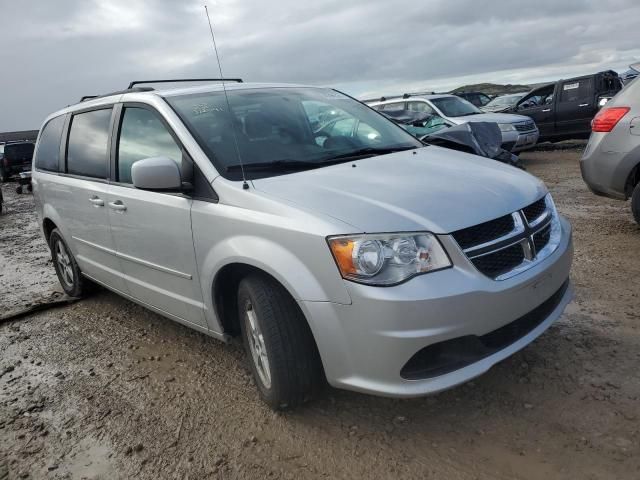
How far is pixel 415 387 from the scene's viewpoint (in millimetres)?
2342

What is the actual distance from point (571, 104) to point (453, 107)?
10.1 feet

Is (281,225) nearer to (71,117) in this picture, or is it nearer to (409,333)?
(409,333)

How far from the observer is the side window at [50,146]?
15.7 ft

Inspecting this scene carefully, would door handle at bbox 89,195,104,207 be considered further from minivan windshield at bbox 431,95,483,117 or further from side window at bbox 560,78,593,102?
side window at bbox 560,78,593,102

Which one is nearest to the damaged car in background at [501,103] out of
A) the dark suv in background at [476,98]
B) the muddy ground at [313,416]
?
the dark suv in background at [476,98]

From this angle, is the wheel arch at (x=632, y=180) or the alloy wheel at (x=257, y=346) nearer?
the alloy wheel at (x=257, y=346)

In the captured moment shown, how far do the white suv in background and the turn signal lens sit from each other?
18.8 feet

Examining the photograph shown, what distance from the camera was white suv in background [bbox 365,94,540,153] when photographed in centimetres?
1106

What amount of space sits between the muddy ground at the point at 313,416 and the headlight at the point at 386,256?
2.69ft

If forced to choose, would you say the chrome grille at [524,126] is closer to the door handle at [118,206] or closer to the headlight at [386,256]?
the door handle at [118,206]

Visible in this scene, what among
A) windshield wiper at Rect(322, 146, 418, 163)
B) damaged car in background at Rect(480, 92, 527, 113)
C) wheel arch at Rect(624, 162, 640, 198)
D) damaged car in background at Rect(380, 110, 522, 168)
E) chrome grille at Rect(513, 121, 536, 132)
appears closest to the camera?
windshield wiper at Rect(322, 146, 418, 163)

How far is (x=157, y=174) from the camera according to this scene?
2891mm

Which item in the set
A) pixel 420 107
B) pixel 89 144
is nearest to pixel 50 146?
pixel 89 144

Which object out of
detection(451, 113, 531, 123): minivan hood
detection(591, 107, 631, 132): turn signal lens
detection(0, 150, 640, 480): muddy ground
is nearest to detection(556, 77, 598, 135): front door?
detection(451, 113, 531, 123): minivan hood
